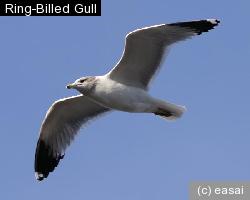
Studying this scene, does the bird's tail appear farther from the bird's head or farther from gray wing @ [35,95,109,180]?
gray wing @ [35,95,109,180]

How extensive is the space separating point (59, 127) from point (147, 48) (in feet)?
7.53

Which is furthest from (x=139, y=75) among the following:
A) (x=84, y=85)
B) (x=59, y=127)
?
(x=59, y=127)

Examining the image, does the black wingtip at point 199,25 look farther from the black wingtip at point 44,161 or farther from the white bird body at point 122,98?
the black wingtip at point 44,161

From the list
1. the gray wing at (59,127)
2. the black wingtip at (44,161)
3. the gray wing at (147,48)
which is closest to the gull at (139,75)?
the gray wing at (147,48)

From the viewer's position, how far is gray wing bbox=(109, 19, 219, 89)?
11.3 m

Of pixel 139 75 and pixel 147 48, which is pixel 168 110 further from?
pixel 147 48

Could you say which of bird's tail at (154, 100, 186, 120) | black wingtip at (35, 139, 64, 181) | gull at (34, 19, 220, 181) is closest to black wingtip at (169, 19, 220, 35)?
gull at (34, 19, 220, 181)

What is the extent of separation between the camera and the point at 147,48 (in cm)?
1149

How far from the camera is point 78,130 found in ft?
42.9

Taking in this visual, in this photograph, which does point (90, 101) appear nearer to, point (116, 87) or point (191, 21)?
point (116, 87)

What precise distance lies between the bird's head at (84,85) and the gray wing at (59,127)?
0.84m

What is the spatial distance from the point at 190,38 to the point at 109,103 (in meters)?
1.38

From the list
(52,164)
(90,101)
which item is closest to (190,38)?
(90,101)

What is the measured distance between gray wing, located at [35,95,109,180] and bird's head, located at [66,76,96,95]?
84cm
